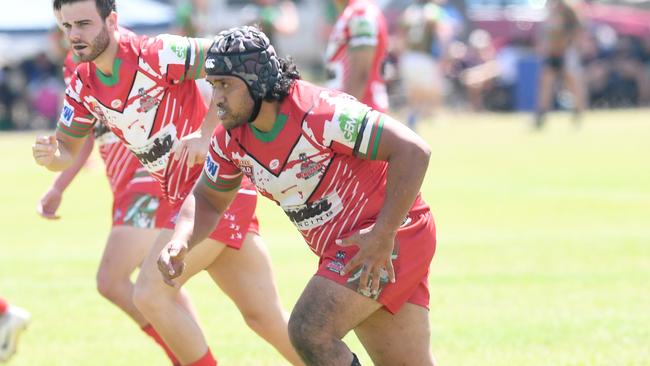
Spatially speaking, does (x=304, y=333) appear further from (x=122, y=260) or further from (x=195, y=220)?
(x=122, y=260)

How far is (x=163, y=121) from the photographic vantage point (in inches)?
255

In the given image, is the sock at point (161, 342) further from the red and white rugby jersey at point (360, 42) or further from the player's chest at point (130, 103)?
the red and white rugby jersey at point (360, 42)

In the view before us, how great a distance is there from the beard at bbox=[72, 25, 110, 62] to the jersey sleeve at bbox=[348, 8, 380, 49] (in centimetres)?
439

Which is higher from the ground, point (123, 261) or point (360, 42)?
point (360, 42)

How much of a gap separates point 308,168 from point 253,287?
132cm

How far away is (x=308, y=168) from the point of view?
5363mm

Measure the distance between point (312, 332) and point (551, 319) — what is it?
3629 mm

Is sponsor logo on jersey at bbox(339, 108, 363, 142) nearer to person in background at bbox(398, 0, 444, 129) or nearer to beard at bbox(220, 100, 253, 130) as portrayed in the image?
beard at bbox(220, 100, 253, 130)

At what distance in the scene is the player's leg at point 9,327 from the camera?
5512 mm

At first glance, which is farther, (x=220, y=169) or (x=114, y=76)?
(x=114, y=76)

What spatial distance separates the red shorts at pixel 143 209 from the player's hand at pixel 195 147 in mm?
865

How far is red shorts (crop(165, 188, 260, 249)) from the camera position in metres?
6.38

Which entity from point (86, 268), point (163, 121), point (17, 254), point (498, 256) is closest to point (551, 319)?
point (498, 256)

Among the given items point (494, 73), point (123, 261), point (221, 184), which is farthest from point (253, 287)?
point (494, 73)
